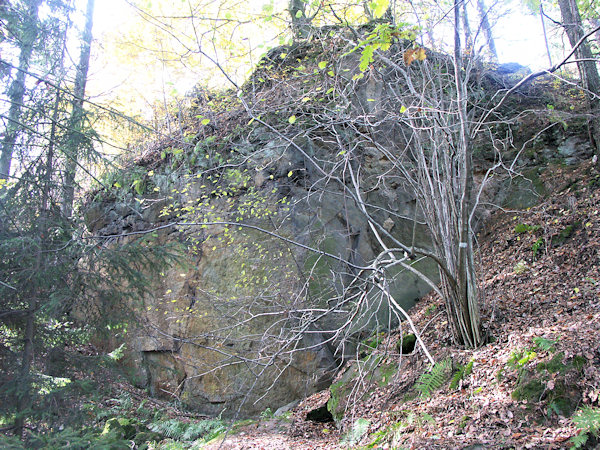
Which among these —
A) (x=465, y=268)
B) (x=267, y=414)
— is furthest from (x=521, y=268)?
(x=267, y=414)

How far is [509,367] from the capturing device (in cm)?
414

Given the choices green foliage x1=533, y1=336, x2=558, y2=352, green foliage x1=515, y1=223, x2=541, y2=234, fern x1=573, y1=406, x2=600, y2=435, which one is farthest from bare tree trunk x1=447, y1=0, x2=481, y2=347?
green foliage x1=515, y1=223, x2=541, y2=234

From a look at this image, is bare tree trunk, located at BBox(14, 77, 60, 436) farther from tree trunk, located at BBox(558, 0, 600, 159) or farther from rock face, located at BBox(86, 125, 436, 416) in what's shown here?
tree trunk, located at BBox(558, 0, 600, 159)

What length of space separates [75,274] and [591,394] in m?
5.56

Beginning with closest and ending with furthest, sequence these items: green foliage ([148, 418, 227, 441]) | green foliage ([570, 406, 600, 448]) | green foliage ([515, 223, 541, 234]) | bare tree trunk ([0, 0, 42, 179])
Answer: green foliage ([570, 406, 600, 448]) → bare tree trunk ([0, 0, 42, 179]) → green foliage ([148, 418, 227, 441]) → green foliage ([515, 223, 541, 234])

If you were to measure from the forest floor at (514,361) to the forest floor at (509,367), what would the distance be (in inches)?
0.5

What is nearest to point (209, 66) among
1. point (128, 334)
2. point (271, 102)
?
point (271, 102)

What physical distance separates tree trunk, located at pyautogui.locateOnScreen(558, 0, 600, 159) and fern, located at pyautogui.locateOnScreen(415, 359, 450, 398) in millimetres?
5182

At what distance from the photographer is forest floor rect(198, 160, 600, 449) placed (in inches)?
143

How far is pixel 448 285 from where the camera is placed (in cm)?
487

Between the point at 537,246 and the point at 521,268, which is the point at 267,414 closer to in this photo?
the point at 521,268

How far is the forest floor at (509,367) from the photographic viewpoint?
3646 mm

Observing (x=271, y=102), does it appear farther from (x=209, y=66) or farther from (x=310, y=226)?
(x=310, y=226)

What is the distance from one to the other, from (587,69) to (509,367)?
563 cm
